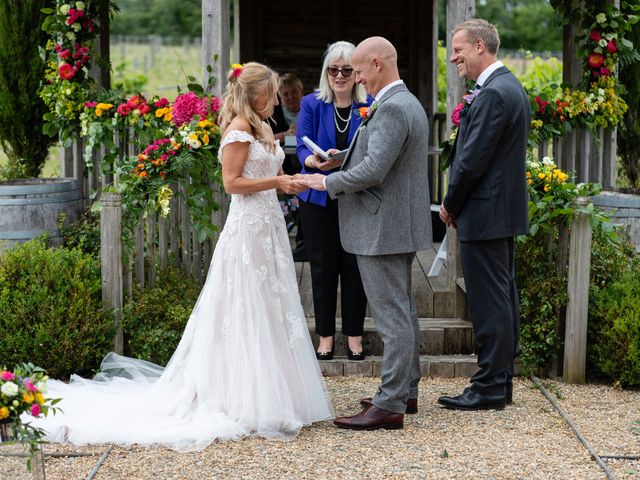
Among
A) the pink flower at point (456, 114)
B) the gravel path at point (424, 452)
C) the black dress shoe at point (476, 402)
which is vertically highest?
the pink flower at point (456, 114)

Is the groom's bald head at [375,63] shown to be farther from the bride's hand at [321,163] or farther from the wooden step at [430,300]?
the wooden step at [430,300]

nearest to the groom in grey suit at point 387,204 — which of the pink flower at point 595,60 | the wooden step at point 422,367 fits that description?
the wooden step at point 422,367

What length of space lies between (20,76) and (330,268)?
3.53 m

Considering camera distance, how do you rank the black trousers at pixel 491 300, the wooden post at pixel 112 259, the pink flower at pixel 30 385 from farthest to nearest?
the wooden post at pixel 112 259, the black trousers at pixel 491 300, the pink flower at pixel 30 385

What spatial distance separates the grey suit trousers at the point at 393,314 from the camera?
4.48 m

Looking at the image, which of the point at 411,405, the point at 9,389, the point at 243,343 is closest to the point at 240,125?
the point at 243,343

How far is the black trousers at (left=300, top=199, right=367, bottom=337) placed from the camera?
5.38 metres

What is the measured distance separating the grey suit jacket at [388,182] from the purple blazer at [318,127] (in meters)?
0.79

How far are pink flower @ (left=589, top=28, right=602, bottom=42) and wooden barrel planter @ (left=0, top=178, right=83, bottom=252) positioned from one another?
12.9 ft

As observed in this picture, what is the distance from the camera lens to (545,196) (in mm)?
5570

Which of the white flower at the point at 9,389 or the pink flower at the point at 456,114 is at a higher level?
the pink flower at the point at 456,114

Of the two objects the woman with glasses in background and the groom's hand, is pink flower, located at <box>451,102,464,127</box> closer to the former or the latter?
the woman with glasses in background

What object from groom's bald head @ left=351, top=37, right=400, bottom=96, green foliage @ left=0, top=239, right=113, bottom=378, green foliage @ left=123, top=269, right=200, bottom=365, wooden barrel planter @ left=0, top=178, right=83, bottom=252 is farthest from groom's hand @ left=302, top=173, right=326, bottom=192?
wooden barrel planter @ left=0, top=178, right=83, bottom=252

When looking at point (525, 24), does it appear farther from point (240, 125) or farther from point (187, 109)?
point (240, 125)
